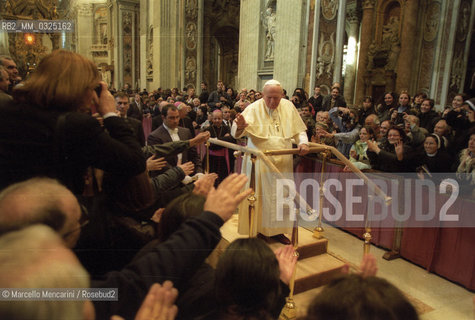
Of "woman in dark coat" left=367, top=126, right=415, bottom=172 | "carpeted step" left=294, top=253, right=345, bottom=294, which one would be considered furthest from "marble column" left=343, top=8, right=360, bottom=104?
"carpeted step" left=294, top=253, right=345, bottom=294

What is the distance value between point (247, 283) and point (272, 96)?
292 cm

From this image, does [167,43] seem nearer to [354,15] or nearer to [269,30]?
[269,30]

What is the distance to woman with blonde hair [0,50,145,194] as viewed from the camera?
1189 millimetres

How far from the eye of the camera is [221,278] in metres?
1.19

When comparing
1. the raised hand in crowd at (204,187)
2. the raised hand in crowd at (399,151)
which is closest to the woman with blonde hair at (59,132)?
the raised hand in crowd at (204,187)

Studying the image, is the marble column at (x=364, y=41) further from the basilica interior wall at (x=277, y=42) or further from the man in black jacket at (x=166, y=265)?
the man in black jacket at (x=166, y=265)

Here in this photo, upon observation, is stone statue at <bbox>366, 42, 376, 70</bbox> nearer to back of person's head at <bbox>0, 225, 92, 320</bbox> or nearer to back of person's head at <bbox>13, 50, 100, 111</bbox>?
back of person's head at <bbox>13, 50, 100, 111</bbox>

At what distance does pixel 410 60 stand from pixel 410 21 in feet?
4.63

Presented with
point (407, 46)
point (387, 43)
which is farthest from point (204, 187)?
point (387, 43)

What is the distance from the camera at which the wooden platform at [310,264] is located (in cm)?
343

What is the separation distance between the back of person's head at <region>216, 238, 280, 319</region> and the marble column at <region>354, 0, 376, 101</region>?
51.6 ft

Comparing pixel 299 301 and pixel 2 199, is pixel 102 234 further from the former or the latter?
pixel 299 301

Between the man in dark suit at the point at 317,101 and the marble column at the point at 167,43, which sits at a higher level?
the marble column at the point at 167,43

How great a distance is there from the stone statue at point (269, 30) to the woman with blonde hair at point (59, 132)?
9.38m
